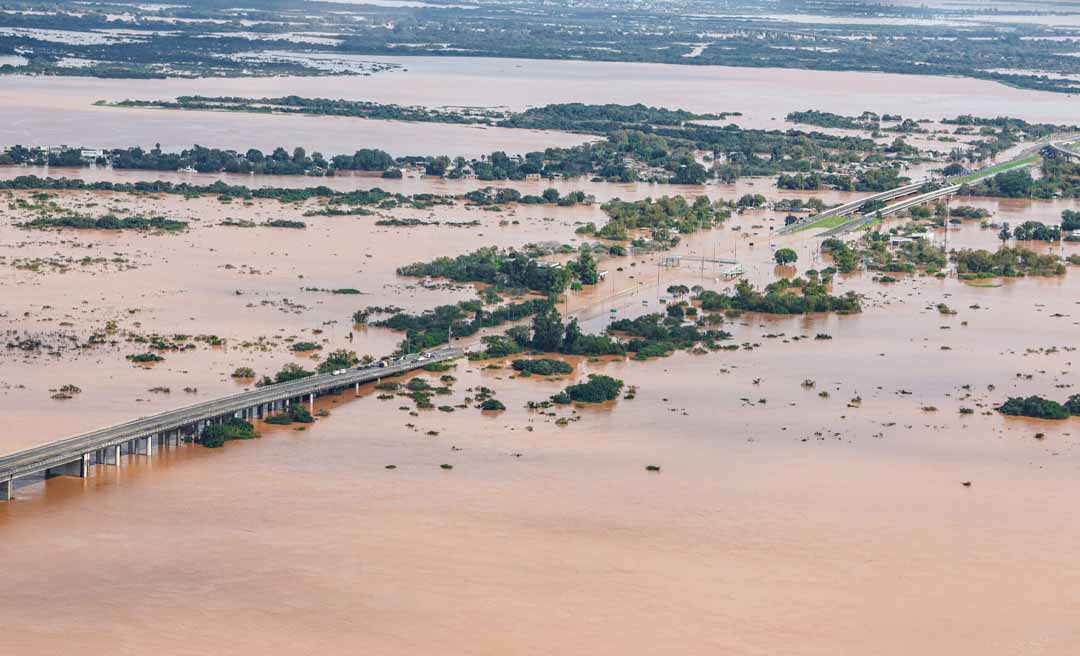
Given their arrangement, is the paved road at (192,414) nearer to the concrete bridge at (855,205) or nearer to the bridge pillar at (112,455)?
the bridge pillar at (112,455)

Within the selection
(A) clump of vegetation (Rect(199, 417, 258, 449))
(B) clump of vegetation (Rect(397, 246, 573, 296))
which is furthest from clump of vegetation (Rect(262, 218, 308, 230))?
(A) clump of vegetation (Rect(199, 417, 258, 449))

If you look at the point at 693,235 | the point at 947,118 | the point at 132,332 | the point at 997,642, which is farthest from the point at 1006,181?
the point at 997,642

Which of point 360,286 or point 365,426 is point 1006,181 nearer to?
point 360,286

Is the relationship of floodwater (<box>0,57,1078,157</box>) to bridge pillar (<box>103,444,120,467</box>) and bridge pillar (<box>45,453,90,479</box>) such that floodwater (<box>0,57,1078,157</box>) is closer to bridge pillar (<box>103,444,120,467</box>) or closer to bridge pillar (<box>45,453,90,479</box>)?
bridge pillar (<box>103,444,120,467</box>)

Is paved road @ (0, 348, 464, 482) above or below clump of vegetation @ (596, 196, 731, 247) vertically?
below

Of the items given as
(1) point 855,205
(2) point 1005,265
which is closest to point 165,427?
(2) point 1005,265

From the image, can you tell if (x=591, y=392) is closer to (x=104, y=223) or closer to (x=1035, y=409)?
(x=1035, y=409)

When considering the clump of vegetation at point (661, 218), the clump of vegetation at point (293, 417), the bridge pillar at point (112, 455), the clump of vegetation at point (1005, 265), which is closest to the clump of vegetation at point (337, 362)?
the clump of vegetation at point (293, 417)

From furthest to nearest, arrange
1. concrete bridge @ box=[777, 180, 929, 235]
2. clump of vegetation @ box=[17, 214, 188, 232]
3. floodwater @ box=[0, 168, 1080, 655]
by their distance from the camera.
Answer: concrete bridge @ box=[777, 180, 929, 235] → clump of vegetation @ box=[17, 214, 188, 232] → floodwater @ box=[0, 168, 1080, 655]
